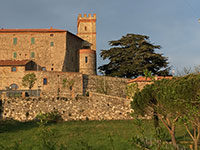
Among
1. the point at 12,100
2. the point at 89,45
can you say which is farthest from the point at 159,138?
the point at 89,45

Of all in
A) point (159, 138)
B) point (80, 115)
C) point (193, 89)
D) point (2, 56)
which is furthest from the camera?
point (2, 56)

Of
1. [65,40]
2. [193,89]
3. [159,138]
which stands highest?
[65,40]

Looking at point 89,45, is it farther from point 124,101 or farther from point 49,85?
point 124,101

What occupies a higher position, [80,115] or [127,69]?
[127,69]

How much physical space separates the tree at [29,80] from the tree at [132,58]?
14.7 metres

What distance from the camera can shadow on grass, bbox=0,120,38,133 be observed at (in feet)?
76.0

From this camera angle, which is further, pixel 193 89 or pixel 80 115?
pixel 80 115

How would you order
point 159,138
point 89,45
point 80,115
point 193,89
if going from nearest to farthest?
1. point 159,138
2. point 193,89
3. point 80,115
4. point 89,45

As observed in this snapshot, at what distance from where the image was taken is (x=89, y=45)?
53.4 metres

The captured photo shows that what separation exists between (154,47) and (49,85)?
68.2ft

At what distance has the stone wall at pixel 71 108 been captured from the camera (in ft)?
90.6

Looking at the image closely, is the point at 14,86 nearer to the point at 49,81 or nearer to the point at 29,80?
the point at 29,80

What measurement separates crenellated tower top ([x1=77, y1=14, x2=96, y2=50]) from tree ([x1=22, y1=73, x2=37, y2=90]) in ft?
66.2

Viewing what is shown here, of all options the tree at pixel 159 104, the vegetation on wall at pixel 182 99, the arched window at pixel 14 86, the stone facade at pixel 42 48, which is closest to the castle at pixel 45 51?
the stone facade at pixel 42 48
